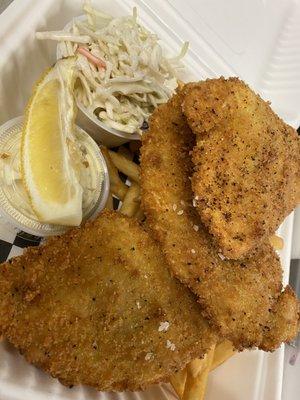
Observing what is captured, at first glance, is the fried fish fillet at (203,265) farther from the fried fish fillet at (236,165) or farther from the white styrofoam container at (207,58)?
the white styrofoam container at (207,58)

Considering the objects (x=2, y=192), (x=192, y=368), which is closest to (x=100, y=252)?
(x=2, y=192)

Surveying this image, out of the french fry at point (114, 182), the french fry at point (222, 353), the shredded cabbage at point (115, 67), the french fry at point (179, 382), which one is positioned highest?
the shredded cabbage at point (115, 67)

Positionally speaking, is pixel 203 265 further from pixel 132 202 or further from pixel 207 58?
pixel 207 58

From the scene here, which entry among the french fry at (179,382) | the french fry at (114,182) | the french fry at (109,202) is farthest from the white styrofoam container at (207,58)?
Result: the french fry at (109,202)

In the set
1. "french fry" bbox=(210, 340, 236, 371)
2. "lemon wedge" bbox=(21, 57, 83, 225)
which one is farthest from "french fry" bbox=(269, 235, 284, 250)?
"lemon wedge" bbox=(21, 57, 83, 225)

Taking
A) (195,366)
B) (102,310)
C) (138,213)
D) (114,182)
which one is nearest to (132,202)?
(138,213)

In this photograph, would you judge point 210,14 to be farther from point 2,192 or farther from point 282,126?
point 2,192

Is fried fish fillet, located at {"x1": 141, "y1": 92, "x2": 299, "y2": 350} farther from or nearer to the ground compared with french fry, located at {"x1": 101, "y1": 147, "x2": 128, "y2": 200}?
farther from the ground

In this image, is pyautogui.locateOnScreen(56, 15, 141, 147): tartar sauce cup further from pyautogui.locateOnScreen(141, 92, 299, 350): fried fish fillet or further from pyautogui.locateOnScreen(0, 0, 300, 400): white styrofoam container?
pyautogui.locateOnScreen(141, 92, 299, 350): fried fish fillet
